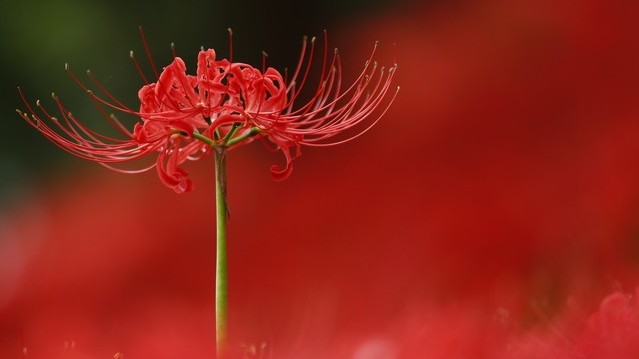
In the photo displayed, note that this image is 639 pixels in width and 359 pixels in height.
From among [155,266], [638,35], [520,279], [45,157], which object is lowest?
[520,279]

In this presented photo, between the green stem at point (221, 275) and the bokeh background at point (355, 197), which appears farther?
the bokeh background at point (355, 197)

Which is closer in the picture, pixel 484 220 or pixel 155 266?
pixel 484 220

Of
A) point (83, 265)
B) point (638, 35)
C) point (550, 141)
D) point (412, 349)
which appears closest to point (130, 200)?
point (83, 265)

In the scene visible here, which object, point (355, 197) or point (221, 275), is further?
point (355, 197)

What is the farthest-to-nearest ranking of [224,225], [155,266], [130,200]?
[130,200] < [155,266] < [224,225]

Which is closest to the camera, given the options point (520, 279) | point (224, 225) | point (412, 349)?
point (224, 225)

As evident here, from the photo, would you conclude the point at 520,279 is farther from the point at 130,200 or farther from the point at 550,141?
the point at 130,200

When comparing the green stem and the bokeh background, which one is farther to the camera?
the bokeh background

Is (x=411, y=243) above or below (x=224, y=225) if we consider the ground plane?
below
